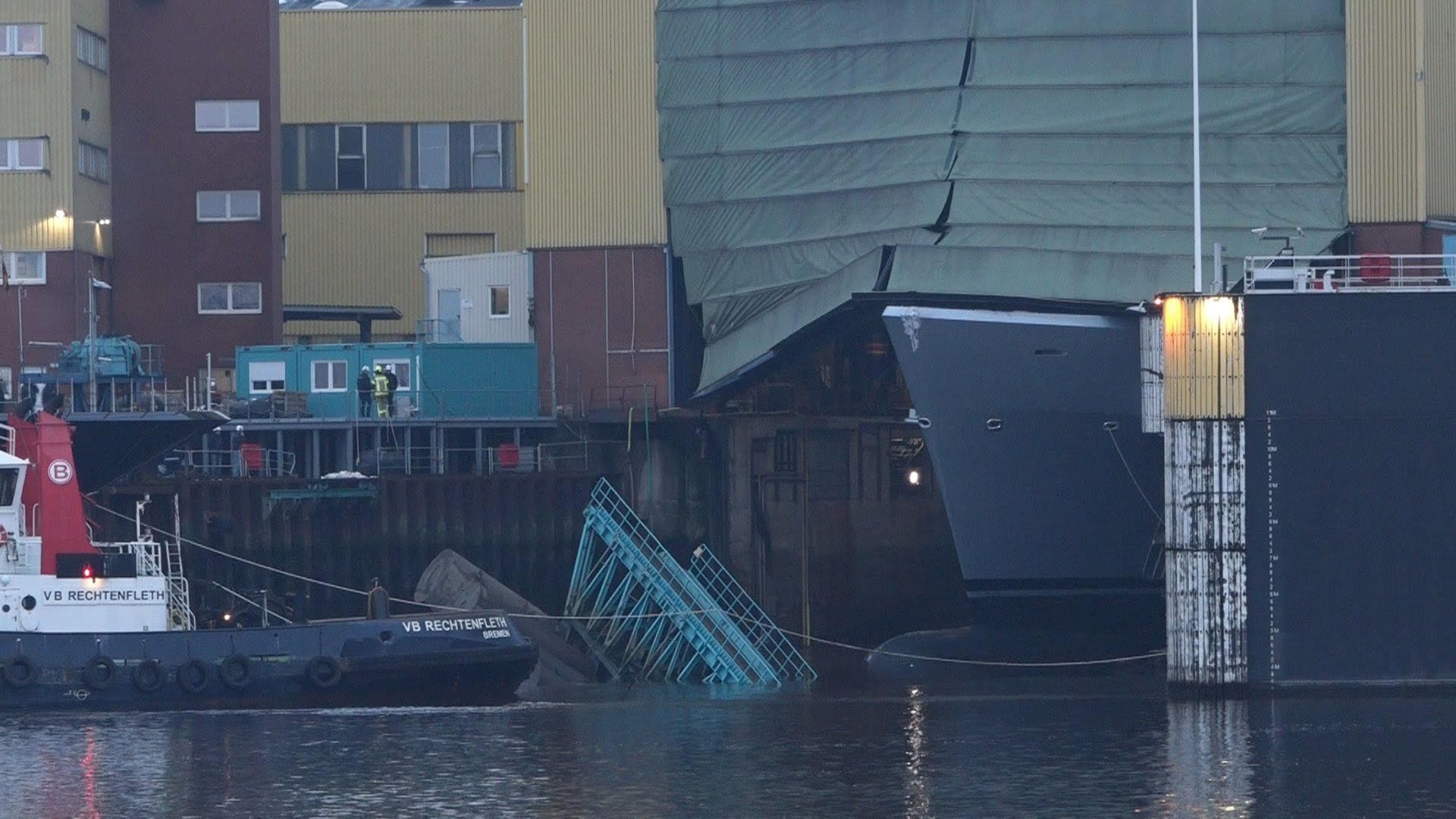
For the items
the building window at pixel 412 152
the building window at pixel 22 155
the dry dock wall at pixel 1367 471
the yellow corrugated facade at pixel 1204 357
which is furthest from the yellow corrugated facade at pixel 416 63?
the dry dock wall at pixel 1367 471

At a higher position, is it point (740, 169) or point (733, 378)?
point (740, 169)

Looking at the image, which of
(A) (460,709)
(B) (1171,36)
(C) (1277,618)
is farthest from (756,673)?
(B) (1171,36)

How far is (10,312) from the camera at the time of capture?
164ft

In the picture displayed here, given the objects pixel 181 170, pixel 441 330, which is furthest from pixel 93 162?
pixel 441 330

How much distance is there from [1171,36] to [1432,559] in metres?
12.8

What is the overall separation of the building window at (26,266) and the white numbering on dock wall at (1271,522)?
28.5 meters

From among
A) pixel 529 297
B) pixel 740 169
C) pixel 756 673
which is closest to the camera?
pixel 756 673

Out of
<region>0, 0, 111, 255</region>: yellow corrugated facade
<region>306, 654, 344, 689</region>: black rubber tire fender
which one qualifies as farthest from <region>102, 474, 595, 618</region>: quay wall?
<region>0, 0, 111, 255</region>: yellow corrugated facade

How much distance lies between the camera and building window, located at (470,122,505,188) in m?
58.5

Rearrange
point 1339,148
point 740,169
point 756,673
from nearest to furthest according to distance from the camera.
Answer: point 756,673 → point 1339,148 → point 740,169

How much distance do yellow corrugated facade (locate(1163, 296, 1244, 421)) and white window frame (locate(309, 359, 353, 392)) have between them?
20.2m

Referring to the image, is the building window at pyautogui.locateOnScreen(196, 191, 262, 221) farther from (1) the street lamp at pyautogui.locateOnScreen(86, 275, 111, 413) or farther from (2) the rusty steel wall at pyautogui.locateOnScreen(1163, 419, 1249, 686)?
(2) the rusty steel wall at pyautogui.locateOnScreen(1163, 419, 1249, 686)

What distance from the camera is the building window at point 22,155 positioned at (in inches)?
1934

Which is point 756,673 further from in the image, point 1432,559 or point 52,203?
point 52,203
